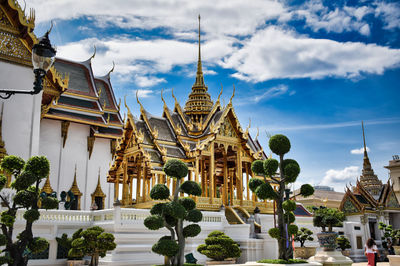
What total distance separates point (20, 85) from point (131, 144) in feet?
14.4

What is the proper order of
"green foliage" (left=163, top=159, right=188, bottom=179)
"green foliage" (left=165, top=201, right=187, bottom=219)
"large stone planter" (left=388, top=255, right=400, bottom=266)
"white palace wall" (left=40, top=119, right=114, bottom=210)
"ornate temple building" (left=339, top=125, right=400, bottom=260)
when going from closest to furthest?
1. "green foliage" (left=165, top=201, right=187, bottom=219)
2. "green foliage" (left=163, top=159, right=188, bottom=179)
3. "large stone planter" (left=388, top=255, right=400, bottom=266)
4. "white palace wall" (left=40, top=119, right=114, bottom=210)
5. "ornate temple building" (left=339, top=125, right=400, bottom=260)

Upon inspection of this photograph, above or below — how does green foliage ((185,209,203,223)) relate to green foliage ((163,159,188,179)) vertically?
below

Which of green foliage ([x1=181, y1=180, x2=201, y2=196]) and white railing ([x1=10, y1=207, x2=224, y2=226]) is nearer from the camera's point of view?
green foliage ([x1=181, y1=180, x2=201, y2=196])

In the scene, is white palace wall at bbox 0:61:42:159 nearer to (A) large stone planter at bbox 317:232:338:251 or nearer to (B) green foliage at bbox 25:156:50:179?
(B) green foliage at bbox 25:156:50:179

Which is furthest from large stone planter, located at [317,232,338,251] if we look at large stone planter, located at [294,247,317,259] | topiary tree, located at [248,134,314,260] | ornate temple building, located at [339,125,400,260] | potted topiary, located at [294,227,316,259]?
ornate temple building, located at [339,125,400,260]

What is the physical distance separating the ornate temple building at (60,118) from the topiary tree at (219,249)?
3.91 meters

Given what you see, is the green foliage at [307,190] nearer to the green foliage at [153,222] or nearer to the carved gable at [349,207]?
the green foliage at [153,222]

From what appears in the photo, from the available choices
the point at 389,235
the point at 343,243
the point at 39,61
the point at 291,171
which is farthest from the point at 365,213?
the point at 39,61

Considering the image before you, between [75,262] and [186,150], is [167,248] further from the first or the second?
[186,150]

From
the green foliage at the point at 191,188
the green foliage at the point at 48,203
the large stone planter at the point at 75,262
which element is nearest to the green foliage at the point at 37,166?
the green foliage at the point at 48,203

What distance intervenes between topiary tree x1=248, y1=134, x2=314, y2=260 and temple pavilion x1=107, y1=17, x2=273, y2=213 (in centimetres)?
498

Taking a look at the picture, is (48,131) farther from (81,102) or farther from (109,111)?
(109,111)

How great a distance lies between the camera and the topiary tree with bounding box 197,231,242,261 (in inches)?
452

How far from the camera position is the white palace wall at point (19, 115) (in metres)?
13.2
